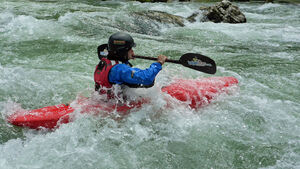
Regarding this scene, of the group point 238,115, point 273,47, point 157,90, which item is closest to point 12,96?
point 157,90

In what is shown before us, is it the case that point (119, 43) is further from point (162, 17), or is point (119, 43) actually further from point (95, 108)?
point (162, 17)

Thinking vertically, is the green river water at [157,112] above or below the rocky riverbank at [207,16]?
below

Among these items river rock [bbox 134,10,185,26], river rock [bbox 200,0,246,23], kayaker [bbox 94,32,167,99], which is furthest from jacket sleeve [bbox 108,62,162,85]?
river rock [bbox 200,0,246,23]

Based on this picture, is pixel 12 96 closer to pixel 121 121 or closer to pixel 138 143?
pixel 121 121

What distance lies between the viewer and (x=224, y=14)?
11.4 metres

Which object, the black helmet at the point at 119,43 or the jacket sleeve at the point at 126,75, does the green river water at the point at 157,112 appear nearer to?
the jacket sleeve at the point at 126,75

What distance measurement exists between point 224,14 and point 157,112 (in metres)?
8.72

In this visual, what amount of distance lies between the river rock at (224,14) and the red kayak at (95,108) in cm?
770

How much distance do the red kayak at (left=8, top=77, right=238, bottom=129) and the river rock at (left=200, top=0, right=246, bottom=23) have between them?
25.3 ft

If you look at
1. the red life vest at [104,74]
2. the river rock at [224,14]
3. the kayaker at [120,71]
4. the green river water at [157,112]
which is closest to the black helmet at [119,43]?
the kayaker at [120,71]

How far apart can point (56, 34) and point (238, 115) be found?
619cm

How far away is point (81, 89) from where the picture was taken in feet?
16.4

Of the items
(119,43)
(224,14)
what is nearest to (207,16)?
(224,14)

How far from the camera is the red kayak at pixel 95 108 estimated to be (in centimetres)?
351
